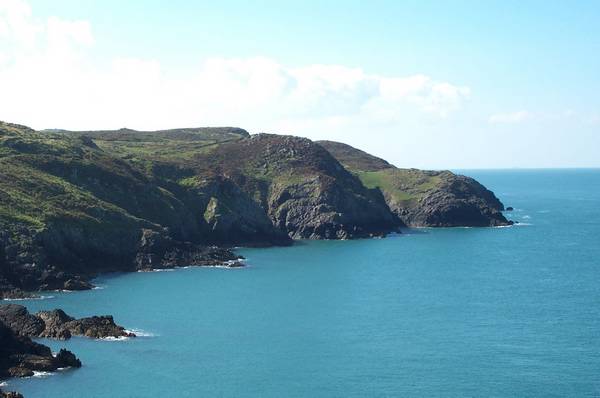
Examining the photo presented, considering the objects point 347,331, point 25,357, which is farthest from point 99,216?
point 25,357

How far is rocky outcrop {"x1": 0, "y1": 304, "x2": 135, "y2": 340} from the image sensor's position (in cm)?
9019

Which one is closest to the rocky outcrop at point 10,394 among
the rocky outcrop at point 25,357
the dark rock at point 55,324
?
the rocky outcrop at point 25,357

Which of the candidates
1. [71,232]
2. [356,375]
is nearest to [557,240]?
[71,232]

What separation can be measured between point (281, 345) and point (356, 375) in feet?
45.6

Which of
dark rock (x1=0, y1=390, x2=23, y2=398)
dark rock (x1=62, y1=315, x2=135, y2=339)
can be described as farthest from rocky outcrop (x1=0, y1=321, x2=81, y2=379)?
dark rock (x1=62, y1=315, x2=135, y2=339)

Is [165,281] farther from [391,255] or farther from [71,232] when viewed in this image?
[391,255]

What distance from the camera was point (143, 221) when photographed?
155 meters

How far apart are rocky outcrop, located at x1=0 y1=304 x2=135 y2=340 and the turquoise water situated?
7.09 feet

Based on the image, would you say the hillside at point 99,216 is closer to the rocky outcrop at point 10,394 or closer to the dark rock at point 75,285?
the dark rock at point 75,285

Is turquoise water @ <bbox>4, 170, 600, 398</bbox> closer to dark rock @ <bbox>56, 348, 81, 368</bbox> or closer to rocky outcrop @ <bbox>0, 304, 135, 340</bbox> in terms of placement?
dark rock @ <bbox>56, 348, 81, 368</bbox>

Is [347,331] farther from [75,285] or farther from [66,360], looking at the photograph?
[75,285]

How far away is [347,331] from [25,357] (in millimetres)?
37301

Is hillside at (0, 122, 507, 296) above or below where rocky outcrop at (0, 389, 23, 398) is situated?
above

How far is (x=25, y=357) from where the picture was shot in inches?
3093
